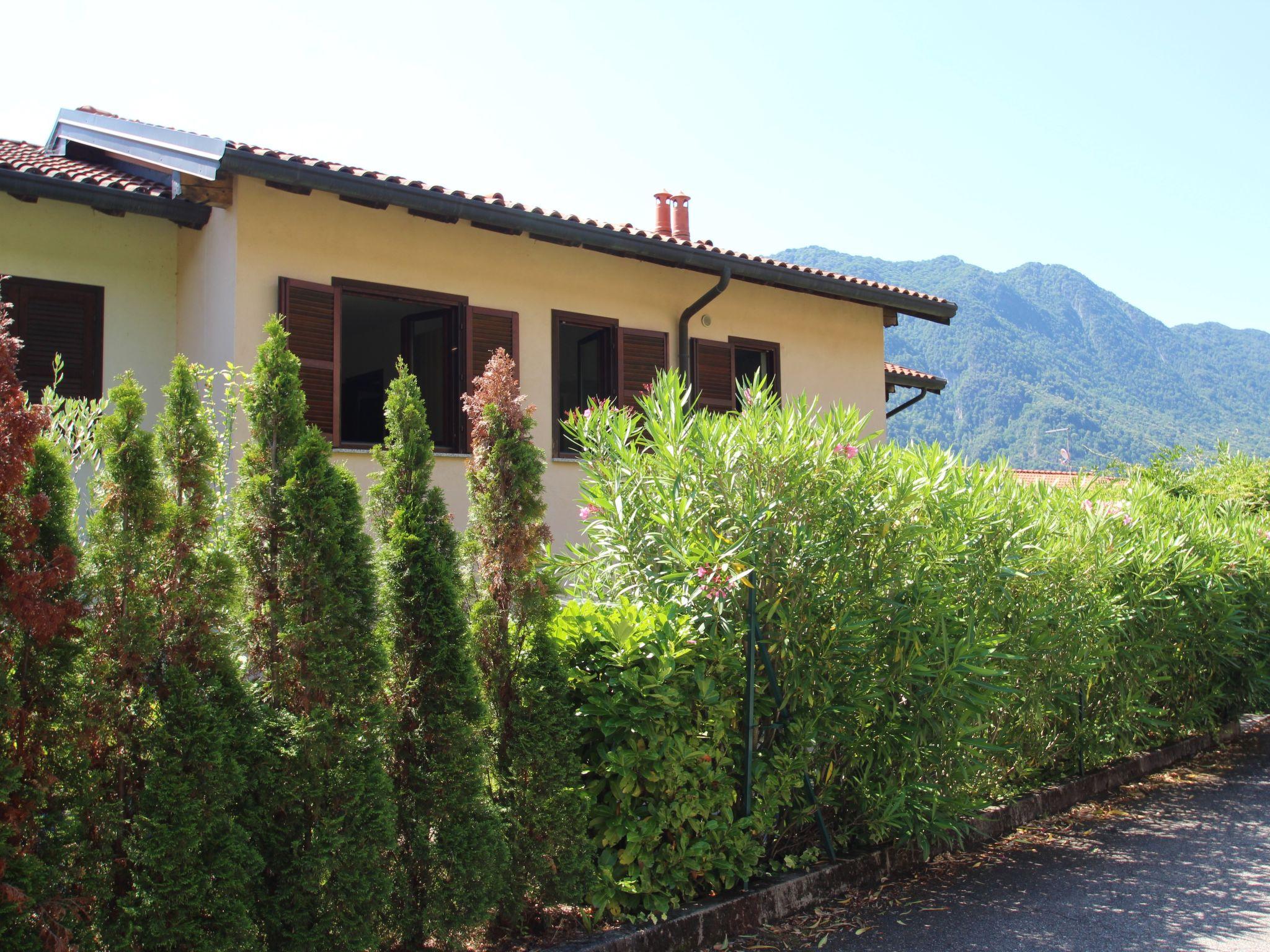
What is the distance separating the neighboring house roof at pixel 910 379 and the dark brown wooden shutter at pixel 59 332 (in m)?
10.1

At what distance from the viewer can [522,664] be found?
4.04 metres

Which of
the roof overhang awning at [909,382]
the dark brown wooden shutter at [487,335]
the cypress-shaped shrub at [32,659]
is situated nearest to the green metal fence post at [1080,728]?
A: the dark brown wooden shutter at [487,335]

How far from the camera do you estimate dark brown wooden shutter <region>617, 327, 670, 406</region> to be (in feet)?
34.6

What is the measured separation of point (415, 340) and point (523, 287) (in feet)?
4.29

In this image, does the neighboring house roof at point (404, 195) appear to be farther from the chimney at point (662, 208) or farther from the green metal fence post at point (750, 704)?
the green metal fence post at point (750, 704)

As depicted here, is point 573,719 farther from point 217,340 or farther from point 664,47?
point 664,47

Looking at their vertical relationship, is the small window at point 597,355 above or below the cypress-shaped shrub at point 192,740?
above

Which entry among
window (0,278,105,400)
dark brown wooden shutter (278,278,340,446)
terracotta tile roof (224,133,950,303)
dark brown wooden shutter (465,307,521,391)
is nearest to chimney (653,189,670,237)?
terracotta tile roof (224,133,950,303)

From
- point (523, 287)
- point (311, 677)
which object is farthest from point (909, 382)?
point (311, 677)

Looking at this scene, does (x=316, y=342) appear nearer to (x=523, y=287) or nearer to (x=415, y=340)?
(x=415, y=340)

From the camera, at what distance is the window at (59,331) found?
8.23m

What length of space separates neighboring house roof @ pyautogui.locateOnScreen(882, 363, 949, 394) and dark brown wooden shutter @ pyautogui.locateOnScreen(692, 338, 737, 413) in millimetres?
4097

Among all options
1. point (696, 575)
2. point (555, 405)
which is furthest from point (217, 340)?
point (696, 575)

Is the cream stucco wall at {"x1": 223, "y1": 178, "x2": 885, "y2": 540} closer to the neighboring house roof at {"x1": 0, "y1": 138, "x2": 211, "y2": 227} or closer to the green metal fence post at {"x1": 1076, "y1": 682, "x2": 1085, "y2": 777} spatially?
the neighboring house roof at {"x1": 0, "y1": 138, "x2": 211, "y2": 227}
